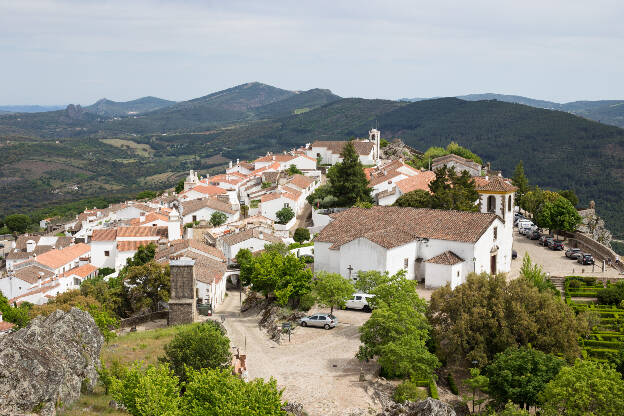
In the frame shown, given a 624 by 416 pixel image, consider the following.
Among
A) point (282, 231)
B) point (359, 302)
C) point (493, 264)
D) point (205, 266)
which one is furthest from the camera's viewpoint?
point (282, 231)

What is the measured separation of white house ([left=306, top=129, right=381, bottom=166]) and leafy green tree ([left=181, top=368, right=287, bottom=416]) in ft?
230

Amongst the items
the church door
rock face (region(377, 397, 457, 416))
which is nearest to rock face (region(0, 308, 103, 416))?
rock face (region(377, 397, 457, 416))

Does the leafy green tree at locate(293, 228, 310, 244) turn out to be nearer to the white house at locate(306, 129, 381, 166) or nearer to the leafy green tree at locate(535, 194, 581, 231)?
the leafy green tree at locate(535, 194, 581, 231)

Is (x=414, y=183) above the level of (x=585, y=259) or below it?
above

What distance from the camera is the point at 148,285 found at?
134 ft

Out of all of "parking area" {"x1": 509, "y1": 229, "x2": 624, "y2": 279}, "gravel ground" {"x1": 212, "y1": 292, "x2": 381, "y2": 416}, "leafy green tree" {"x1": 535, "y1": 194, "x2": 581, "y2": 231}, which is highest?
"leafy green tree" {"x1": 535, "y1": 194, "x2": 581, "y2": 231}

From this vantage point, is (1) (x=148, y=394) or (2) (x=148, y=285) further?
(2) (x=148, y=285)

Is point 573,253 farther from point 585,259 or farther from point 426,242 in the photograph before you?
point 426,242

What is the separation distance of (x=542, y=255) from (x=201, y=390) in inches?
1560

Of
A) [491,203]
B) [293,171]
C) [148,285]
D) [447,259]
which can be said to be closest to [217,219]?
[293,171]

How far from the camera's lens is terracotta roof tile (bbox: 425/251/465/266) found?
39.9m

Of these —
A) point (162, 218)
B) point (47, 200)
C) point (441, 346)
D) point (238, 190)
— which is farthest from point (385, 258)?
point (47, 200)

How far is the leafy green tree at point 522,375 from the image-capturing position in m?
24.8

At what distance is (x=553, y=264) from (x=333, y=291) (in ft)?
74.5
